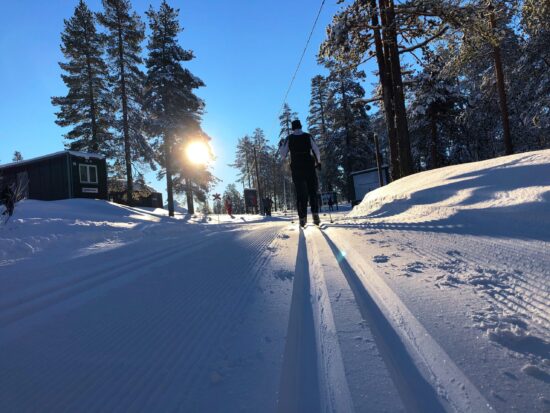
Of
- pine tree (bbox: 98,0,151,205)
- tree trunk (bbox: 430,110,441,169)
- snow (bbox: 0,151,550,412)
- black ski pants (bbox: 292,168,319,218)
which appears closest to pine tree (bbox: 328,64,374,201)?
tree trunk (bbox: 430,110,441,169)

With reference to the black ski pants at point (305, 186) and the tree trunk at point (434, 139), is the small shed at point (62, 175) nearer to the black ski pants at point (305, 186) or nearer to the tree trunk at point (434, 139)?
the black ski pants at point (305, 186)

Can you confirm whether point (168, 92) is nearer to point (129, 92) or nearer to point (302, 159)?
point (129, 92)

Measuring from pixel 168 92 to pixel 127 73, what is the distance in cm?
390

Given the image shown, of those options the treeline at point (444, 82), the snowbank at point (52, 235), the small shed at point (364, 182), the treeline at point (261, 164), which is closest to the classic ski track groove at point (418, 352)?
the snowbank at point (52, 235)

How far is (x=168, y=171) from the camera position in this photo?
2317cm

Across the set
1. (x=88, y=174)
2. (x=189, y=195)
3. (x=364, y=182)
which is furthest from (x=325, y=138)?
(x=88, y=174)

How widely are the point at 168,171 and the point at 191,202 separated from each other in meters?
5.28

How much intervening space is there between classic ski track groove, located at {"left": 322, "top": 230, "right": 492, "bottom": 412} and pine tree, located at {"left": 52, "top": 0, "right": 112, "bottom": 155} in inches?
1056

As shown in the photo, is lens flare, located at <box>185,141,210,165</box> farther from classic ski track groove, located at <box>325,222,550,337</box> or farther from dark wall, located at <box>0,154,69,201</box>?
classic ski track groove, located at <box>325,222,550,337</box>

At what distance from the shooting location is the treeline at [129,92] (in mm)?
23203

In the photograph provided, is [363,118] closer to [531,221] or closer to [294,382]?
[531,221]

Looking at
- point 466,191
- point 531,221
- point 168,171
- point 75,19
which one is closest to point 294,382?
point 531,221

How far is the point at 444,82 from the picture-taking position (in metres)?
23.6

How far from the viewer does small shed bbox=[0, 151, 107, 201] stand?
21.5 metres
